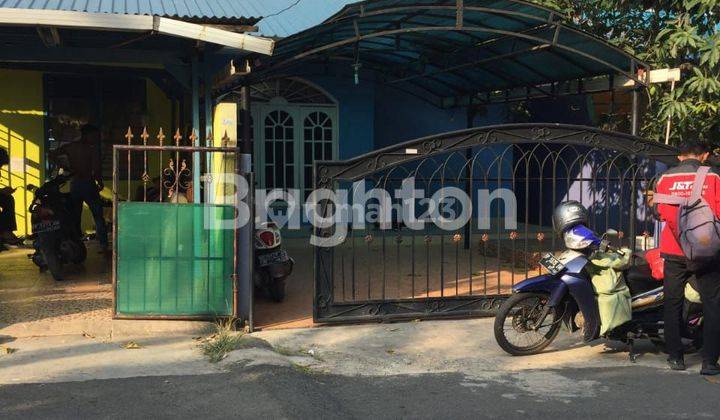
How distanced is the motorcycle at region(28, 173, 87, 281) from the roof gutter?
9.60 ft

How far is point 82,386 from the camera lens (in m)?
4.74

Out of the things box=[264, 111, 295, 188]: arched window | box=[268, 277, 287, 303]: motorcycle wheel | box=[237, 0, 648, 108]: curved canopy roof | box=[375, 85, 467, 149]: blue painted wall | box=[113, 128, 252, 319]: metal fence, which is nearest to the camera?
box=[113, 128, 252, 319]: metal fence

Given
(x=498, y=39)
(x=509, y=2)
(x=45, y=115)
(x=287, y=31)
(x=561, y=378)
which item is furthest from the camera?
(x=45, y=115)

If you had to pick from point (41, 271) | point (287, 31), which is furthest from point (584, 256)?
point (41, 271)

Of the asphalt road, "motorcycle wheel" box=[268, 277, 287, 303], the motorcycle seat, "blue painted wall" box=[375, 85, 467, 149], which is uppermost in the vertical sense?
"blue painted wall" box=[375, 85, 467, 149]

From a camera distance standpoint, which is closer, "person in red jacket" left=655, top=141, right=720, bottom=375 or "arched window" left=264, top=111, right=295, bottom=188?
"person in red jacket" left=655, top=141, right=720, bottom=375

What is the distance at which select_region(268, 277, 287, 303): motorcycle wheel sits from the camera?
7168 mm

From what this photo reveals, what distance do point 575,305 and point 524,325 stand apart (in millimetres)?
489

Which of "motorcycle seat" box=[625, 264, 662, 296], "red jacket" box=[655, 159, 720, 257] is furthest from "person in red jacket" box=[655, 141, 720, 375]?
"motorcycle seat" box=[625, 264, 662, 296]

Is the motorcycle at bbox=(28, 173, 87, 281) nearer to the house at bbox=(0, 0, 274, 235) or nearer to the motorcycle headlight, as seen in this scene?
the house at bbox=(0, 0, 274, 235)

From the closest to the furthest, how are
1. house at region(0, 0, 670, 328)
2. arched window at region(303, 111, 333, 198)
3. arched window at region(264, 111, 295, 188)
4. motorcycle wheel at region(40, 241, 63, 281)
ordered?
house at region(0, 0, 670, 328) < motorcycle wheel at region(40, 241, 63, 281) < arched window at region(264, 111, 295, 188) < arched window at region(303, 111, 333, 198)

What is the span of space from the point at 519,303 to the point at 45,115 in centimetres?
859

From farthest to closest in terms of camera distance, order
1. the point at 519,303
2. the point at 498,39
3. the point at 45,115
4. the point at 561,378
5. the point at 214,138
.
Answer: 1. the point at 45,115
2. the point at 498,39
3. the point at 214,138
4. the point at 519,303
5. the point at 561,378

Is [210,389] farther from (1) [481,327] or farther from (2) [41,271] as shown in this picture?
(2) [41,271]
